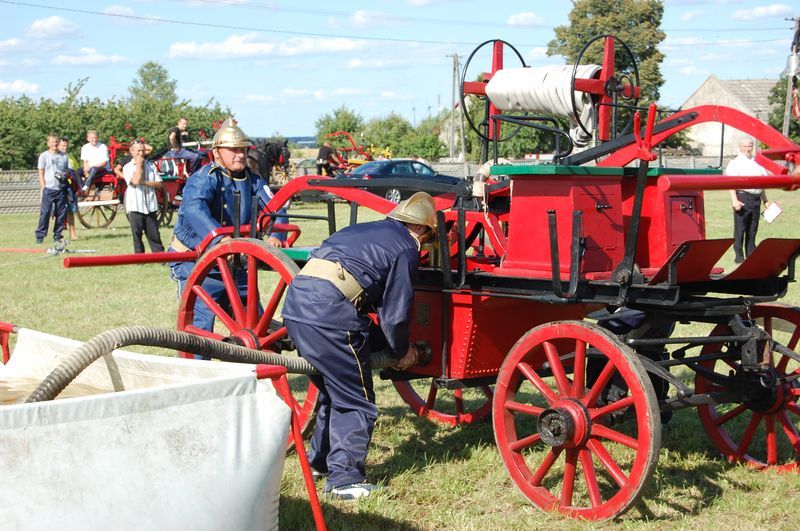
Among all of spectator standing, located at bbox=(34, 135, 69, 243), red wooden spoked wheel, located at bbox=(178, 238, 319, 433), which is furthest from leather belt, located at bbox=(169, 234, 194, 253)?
spectator standing, located at bbox=(34, 135, 69, 243)

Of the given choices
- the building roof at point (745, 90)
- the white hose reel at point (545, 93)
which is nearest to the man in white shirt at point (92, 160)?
the white hose reel at point (545, 93)

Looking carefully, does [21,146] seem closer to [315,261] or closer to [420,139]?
[420,139]

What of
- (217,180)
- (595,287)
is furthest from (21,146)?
(595,287)

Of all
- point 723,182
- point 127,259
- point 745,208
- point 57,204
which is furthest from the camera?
point 57,204

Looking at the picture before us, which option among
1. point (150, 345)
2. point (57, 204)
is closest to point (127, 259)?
point (150, 345)

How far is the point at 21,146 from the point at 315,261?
31.9 meters

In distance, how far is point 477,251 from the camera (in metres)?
5.59

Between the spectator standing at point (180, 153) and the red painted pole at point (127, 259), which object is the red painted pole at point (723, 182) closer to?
the red painted pole at point (127, 259)

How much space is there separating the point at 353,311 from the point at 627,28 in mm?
52944

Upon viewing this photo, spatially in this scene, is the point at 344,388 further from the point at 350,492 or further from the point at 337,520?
the point at 337,520

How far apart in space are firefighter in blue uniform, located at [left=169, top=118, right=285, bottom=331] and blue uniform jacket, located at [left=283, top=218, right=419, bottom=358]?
3.79ft

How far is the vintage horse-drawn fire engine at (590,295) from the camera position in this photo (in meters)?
4.07

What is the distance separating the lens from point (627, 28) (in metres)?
54.1

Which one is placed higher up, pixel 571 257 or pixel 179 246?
pixel 571 257
